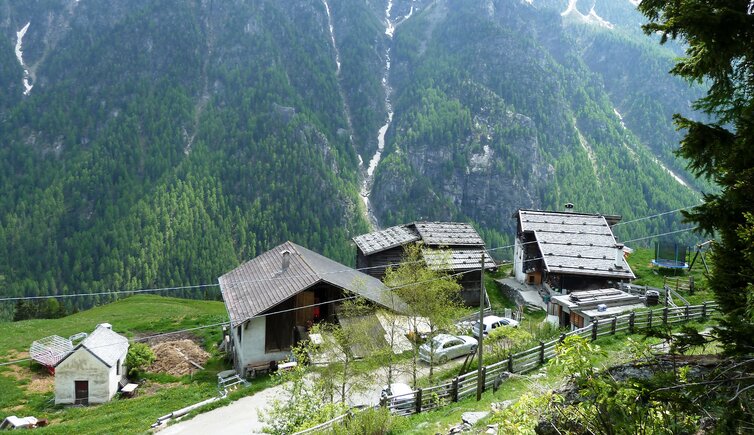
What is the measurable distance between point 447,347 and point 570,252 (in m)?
21.9

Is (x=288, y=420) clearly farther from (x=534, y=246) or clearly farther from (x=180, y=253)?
(x=180, y=253)

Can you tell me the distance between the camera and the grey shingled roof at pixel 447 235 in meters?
55.5

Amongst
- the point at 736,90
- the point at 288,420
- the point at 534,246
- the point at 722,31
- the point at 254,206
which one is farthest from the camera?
the point at 254,206

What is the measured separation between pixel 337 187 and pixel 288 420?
596 feet

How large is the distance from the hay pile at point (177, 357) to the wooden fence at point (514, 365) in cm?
2366

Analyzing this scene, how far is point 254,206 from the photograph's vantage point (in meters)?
191

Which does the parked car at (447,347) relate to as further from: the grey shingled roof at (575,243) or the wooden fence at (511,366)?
the grey shingled roof at (575,243)

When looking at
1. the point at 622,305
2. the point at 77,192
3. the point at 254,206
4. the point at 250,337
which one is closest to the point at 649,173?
the point at 254,206

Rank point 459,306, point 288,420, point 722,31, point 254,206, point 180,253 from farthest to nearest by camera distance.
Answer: point 254,206, point 180,253, point 459,306, point 288,420, point 722,31

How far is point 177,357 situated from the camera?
3956 cm

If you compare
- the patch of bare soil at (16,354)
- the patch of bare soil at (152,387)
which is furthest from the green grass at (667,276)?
the patch of bare soil at (16,354)

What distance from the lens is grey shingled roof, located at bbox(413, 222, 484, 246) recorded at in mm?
55531

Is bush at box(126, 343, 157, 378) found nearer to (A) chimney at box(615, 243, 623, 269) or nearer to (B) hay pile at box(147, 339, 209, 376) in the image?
(B) hay pile at box(147, 339, 209, 376)

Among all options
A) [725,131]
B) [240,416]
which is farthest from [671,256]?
[725,131]
